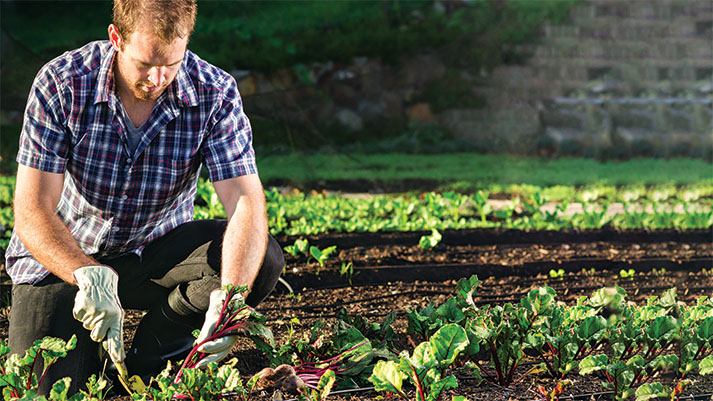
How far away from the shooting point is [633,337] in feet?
7.45

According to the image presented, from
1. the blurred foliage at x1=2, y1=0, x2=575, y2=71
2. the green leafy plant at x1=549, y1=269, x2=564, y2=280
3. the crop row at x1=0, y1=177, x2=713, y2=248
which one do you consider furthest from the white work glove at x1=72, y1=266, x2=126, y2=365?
the blurred foliage at x1=2, y1=0, x2=575, y2=71

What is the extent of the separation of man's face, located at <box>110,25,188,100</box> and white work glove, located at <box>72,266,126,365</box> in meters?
0.59

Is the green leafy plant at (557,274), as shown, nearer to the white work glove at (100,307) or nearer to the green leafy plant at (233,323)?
the green leafy plant at (233,323)

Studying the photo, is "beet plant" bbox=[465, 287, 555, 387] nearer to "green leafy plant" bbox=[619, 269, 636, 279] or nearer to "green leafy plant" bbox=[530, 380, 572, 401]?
"green leafy plant" bbox=[530, 380, 572, 401]

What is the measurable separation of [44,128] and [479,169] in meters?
6.50

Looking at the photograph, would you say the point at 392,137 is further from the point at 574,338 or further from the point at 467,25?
the point at 574,338

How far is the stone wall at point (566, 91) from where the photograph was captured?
8914 millimetres

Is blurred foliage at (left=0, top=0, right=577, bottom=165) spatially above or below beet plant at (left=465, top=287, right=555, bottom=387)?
above

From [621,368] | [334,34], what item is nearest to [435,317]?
[621,368]

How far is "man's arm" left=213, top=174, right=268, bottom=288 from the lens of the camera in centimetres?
222

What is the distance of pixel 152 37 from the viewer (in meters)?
2.14

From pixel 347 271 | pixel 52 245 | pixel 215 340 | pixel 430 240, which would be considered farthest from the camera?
pixel 430 240

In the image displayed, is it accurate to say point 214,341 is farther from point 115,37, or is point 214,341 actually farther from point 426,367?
point 115,37

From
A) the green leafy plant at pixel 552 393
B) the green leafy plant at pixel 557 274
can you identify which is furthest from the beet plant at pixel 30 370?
the green leafy plant at pixel 557 274
